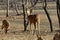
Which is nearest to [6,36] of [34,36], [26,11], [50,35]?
[34,36]

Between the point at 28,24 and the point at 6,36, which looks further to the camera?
the point at 28,24

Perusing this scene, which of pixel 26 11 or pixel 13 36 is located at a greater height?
pixel 26 11

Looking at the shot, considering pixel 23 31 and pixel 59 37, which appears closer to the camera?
pixel 59 37

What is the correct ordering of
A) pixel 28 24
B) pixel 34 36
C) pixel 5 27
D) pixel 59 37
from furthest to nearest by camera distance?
pixel 28 24 → pixel 5 27 → pixel 34 36 → pixel 59 37

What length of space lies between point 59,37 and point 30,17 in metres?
4.79

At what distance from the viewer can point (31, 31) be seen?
46.4ft

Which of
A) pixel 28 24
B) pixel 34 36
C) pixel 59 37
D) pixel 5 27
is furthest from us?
pixel 28 24

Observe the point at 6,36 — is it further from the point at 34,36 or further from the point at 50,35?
the point at 50,35

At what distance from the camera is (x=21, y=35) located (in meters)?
13.3

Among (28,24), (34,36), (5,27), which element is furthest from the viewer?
(28,24)

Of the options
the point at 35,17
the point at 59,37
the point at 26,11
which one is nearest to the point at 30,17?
the point at 35,17

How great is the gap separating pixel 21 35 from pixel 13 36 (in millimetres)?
506

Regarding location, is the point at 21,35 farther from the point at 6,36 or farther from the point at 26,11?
the point at 26,11

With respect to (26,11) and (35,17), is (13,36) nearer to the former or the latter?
(35,17)
